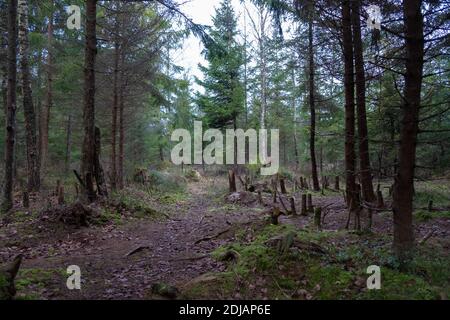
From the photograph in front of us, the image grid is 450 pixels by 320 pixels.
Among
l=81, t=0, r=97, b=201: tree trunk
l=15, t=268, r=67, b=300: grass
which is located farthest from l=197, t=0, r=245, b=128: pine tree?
l=15, t=268, r=67, b=300: grass

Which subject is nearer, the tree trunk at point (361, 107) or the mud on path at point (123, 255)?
the mud on path at point (123, 255)

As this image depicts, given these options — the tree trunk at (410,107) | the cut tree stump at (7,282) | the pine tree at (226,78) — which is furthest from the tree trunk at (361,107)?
the pine tree at (226,78)

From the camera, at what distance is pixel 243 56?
24.1 m

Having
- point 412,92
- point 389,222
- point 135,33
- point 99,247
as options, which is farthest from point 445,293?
point 135,33

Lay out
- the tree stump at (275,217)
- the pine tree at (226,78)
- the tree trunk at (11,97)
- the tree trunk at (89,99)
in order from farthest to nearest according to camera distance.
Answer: the pine tree at (226,78)
the tree trunk at (89,99)
the tree trunk at (11,97)
the tree stump at (275,217)

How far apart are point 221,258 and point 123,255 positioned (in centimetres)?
204

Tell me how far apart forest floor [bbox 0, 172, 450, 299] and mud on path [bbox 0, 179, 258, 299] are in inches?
0.7

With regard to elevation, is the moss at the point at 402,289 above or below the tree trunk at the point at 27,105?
below

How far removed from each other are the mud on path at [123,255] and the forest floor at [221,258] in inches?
0.7

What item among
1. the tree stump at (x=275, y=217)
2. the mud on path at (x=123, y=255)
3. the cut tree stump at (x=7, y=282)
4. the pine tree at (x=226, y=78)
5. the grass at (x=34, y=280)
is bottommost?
the mud on path at (x=123, y=255)

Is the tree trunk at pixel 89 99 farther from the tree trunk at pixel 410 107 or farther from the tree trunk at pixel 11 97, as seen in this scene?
the tree trunk at pixel 410 107

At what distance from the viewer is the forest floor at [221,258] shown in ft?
14.9

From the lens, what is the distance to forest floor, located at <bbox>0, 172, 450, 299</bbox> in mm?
4535

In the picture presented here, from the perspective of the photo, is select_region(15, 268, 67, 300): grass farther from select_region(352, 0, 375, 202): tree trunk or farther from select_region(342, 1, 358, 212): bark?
select_region(352, 0, 375, 202): tree trunk
